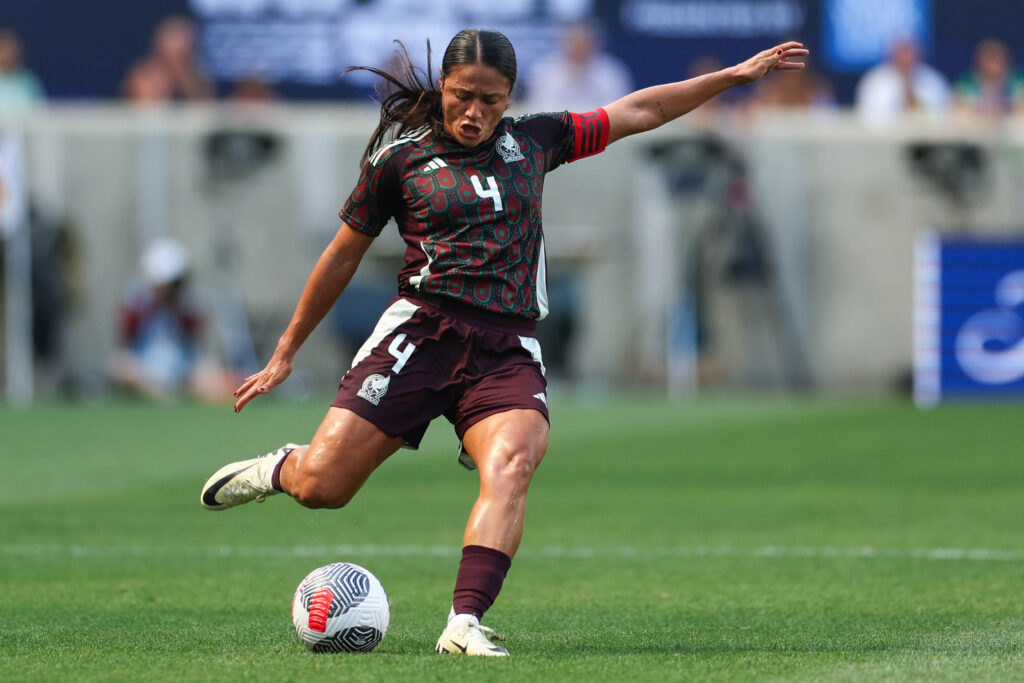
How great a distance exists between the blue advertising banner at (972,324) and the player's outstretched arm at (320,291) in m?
14.1

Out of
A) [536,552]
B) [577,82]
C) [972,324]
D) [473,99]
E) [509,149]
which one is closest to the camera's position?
[473,99]

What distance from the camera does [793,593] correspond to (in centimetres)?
691

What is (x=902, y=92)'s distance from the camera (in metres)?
21.1

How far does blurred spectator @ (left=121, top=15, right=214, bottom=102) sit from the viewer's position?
2089 centimetres

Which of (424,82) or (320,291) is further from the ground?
(424,82)

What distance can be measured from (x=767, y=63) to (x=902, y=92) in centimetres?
1558

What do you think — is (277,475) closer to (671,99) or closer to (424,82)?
(424,82)

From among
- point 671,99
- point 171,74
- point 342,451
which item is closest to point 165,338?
point 171,74

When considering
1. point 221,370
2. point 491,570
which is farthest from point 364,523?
point 221,370

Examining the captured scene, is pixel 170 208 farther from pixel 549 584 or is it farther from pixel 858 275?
pixel 549 584

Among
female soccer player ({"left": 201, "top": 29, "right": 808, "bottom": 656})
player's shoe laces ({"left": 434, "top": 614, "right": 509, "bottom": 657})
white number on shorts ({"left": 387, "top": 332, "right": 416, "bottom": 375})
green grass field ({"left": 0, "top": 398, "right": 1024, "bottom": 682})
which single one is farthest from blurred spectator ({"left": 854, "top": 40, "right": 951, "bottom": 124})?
player's shoe laces ({"left": 434, "top": 614, "right": 509, "bottom": 657})

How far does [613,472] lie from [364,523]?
3225mm

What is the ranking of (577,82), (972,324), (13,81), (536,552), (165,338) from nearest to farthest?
(536,552) → (972,324) → (165,338) → (577,82) → (13,81)

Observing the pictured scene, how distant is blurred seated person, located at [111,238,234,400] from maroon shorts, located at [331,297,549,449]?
14.0m
